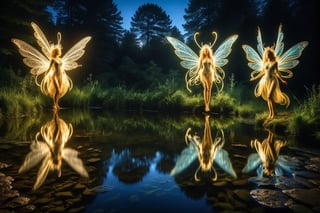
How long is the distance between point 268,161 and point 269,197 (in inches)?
54.9

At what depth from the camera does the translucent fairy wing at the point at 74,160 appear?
125 inches

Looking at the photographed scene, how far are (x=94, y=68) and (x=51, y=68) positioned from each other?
14.5 metres

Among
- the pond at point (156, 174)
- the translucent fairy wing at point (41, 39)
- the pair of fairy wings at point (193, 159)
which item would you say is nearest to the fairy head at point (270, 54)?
the pond at point (156, 174)

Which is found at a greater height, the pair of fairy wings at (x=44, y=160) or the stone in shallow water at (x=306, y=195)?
the pair of fairy wings at (x=44, y=160)

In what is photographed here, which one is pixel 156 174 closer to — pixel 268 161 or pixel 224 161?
pixel 224 161

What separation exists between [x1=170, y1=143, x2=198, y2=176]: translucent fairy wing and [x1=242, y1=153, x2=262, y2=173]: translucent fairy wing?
2.42ft

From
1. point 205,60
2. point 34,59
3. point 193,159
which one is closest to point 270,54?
point 205,60

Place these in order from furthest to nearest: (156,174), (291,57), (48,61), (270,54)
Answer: (48,61), (291,57), (270,54), (156,174)

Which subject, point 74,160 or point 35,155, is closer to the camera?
point 74,160

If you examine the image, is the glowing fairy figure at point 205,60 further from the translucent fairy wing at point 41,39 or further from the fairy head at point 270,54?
the translucent fairy wing at point 41,39

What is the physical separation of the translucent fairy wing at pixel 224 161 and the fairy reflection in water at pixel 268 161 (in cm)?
17

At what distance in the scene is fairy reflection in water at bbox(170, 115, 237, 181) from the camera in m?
3.34

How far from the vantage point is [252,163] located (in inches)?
143

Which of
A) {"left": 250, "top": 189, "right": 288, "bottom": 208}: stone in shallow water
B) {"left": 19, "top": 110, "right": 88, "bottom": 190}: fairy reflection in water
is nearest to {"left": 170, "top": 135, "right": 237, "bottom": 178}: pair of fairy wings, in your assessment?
{"left": 250, "top": 189, "right": 288, "bottom": 208}: stone in shallow water
